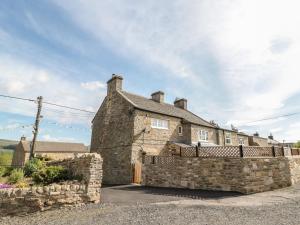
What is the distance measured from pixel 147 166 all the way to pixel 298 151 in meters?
13.2

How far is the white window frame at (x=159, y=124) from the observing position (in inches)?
873

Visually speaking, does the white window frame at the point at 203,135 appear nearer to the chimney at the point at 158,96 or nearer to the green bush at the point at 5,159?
the chimney at the point at 158,96

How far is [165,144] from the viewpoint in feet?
74.3

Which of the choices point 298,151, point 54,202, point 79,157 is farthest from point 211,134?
point 54,202

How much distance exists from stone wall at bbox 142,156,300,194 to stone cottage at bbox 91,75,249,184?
5251 millimetres

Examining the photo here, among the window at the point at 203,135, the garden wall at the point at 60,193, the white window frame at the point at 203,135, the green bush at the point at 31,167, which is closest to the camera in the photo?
the garden wall at the point at 60,193

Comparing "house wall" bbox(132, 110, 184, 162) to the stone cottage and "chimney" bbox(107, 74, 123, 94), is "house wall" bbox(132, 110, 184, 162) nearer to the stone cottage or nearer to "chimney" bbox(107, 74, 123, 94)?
the stone cottage

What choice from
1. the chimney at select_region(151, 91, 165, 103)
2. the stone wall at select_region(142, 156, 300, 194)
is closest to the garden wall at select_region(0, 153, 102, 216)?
the stone wall at select_region(142, 156, 300, 194)

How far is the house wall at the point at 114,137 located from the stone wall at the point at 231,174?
18.0ft

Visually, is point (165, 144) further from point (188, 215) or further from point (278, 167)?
point (188, 215)

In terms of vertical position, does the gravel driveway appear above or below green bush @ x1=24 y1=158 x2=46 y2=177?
below

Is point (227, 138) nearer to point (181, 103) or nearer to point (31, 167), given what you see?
point (181, 103)

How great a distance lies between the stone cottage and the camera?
800 inches

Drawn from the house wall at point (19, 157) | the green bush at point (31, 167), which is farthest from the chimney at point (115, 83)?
the house wall at point (19, 157)
